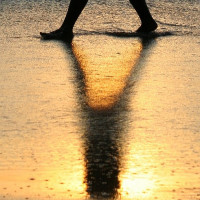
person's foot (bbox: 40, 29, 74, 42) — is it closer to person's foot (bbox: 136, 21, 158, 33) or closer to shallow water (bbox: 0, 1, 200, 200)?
shallow water (bbox: 0, 1, 200, 200)

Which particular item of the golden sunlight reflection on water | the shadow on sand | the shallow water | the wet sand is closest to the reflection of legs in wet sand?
the shallow water

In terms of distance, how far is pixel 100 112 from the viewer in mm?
7000

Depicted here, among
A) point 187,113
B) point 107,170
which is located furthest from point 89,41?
point 107,170

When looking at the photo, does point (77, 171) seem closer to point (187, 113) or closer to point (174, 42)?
point (187, 113)

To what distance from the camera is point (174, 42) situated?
10156mm

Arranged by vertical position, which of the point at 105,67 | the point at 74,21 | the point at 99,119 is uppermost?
the point at 99,119

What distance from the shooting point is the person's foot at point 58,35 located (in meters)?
10.5

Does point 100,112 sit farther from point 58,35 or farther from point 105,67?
point 58,35

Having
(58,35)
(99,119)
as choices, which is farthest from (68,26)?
(99,119)

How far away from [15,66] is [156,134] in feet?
8.88

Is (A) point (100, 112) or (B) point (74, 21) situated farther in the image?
(B) point (74, 21)

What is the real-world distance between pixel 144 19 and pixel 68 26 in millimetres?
923

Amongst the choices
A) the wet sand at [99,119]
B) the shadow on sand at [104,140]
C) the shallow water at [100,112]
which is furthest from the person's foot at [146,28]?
the shadow on sand at [104,140]

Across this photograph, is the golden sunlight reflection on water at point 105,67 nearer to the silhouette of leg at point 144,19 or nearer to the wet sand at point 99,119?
the wet sand at point 99,119
